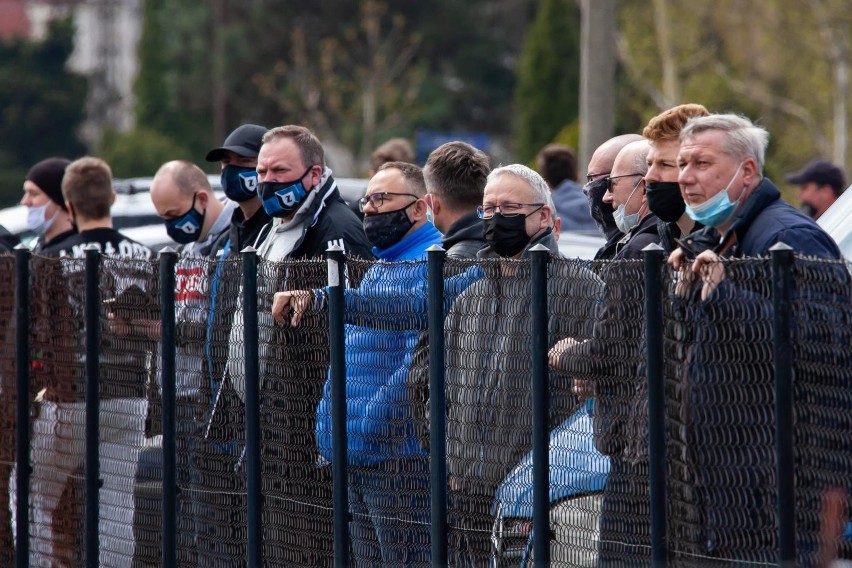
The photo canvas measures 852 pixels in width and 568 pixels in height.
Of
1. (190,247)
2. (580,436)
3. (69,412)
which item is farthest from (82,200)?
(580,436)

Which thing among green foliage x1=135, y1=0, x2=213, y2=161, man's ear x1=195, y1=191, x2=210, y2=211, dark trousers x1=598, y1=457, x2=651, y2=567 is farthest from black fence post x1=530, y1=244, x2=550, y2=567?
green foliage x1=135, y1=0, x2=213, y2=161

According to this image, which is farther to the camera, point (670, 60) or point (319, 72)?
point (319, 72)

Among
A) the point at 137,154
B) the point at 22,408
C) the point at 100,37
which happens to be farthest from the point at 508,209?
the point at 100,37

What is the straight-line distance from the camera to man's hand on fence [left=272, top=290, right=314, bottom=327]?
568 centimetres

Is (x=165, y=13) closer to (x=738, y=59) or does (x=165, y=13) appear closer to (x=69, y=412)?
(x=738, y=59)

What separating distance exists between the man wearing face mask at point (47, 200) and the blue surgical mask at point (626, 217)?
4533mm

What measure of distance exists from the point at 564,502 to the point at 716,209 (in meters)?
0.99

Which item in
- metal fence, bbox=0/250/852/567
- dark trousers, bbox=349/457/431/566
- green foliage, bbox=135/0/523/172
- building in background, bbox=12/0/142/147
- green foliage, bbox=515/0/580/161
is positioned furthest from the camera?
building in background, bbox=12/0/142/147

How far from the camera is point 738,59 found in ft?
154

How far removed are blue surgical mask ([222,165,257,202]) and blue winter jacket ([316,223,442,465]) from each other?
6.21 feet

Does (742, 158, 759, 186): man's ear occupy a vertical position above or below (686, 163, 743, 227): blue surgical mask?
above

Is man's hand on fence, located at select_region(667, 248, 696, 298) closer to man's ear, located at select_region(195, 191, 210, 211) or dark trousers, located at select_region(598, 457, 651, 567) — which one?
dark trousers, located at select_region(598, 457, 651, 567)

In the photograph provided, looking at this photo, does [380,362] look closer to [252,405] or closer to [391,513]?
[391,513]

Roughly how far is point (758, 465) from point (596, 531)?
0.72 meters
